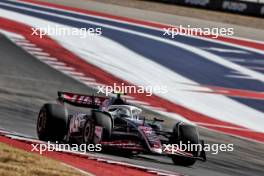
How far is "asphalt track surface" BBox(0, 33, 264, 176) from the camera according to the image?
14088 mm

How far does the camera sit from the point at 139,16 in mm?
36000

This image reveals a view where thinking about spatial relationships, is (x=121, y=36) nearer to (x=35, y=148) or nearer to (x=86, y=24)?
(x=86, y=24)

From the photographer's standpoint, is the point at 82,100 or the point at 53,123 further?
the point at 82,100

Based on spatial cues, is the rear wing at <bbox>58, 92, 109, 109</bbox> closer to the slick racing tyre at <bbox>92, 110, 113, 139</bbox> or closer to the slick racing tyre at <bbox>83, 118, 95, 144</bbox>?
the slick racing tyre at <bbox>83, 118, 95, 144</bbox>

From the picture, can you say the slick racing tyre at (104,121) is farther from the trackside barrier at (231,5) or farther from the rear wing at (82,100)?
the trackside barrier at (231,5)

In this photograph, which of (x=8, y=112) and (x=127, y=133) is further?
(x=8, y=112)

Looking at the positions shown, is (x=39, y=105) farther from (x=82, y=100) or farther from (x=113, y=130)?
(x=113, y=130)

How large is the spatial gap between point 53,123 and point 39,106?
5.41 m

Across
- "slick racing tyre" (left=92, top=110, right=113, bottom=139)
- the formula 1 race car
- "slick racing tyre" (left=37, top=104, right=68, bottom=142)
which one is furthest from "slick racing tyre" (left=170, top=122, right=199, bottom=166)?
"slick racing tyre" (left=37, top=104, right=68, bottom=142)

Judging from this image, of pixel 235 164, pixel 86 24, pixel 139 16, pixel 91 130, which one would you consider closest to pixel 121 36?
pixel 86 24

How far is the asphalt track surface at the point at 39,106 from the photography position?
14.1 meters

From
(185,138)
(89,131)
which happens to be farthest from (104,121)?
(185,138)

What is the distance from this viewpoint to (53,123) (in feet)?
43.9

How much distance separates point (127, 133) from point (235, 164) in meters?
3.24
